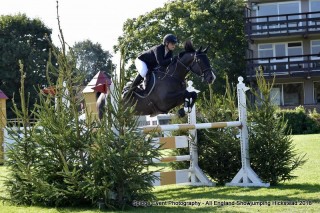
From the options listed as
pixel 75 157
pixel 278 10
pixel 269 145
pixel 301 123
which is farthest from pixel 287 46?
pixel 75 157

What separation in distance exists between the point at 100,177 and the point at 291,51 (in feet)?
120

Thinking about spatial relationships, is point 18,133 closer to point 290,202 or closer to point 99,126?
point 99,126

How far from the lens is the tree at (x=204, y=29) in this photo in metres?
42.1

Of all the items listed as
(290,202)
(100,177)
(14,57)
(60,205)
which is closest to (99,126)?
(100,177)

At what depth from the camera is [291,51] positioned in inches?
1628

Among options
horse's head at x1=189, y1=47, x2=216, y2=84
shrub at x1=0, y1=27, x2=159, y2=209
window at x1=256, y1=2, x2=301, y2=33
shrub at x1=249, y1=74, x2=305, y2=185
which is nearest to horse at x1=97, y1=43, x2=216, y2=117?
horse's head at x1=189, y1=47, x2=216, y2=84

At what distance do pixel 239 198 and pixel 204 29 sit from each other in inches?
1367

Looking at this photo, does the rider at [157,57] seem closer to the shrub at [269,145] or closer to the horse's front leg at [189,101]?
the horse's front leg at [189,101]

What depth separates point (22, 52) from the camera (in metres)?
44.2

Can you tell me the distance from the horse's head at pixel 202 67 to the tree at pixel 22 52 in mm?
32037

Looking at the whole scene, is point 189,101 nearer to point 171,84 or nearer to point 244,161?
point 171,84

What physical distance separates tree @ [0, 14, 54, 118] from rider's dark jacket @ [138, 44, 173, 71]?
103ft

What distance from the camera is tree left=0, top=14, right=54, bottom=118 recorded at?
42.8 meters

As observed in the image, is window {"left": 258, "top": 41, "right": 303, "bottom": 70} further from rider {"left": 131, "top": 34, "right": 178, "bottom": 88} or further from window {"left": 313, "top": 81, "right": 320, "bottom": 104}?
rider {"left": 131, "top": 34, "right": 178, "bottom": 88}
